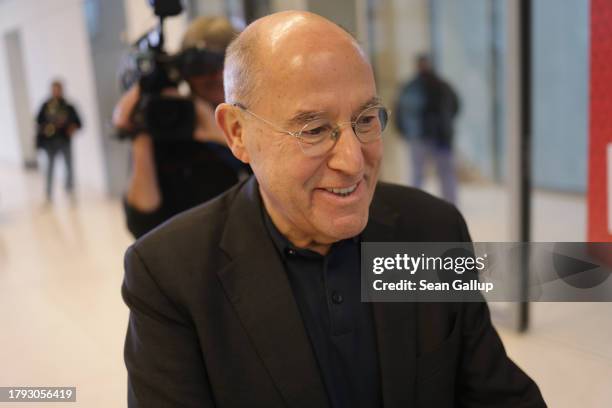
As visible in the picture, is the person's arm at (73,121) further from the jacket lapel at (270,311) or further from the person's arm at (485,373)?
the person's arm at (485,373)

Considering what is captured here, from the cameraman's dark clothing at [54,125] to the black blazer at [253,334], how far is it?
690 centimetres

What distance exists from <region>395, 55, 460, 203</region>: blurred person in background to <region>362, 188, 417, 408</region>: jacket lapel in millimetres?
4176

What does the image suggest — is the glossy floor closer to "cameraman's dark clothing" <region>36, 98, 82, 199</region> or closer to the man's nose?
the man's nose

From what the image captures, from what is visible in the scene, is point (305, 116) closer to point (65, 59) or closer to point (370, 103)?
point (370, 103)

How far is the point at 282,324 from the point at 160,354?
0.23 metres

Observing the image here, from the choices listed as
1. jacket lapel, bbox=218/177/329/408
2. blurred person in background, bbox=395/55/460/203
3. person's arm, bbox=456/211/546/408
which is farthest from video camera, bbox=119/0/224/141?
blurred person in background, bbox=395/55/460/203

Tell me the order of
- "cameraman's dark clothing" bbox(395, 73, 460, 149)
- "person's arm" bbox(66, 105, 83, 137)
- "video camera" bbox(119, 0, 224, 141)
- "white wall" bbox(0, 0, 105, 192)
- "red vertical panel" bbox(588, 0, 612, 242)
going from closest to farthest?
"video camera" bbox(119, 0, 224, 141)
"red vertical panel" bbox(588, 0, 612, 242)
"cameraman's dark clothing" bbox(395, 73, 460, 149)
"person's arm" bbox(66, 105, 83, 137)
"white wall" bbox(0, 0, 105, 192)

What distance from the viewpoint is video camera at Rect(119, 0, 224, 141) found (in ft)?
6.39

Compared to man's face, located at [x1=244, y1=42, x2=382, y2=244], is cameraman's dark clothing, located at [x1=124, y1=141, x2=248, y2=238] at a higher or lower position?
lower

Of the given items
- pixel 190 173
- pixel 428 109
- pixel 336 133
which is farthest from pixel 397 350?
pixel 428 109

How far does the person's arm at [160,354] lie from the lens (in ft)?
3.63

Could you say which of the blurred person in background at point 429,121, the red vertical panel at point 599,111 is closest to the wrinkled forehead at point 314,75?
the red vertical panel at point 599,111

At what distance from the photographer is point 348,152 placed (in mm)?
1039

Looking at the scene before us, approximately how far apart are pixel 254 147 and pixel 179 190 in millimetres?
1040
